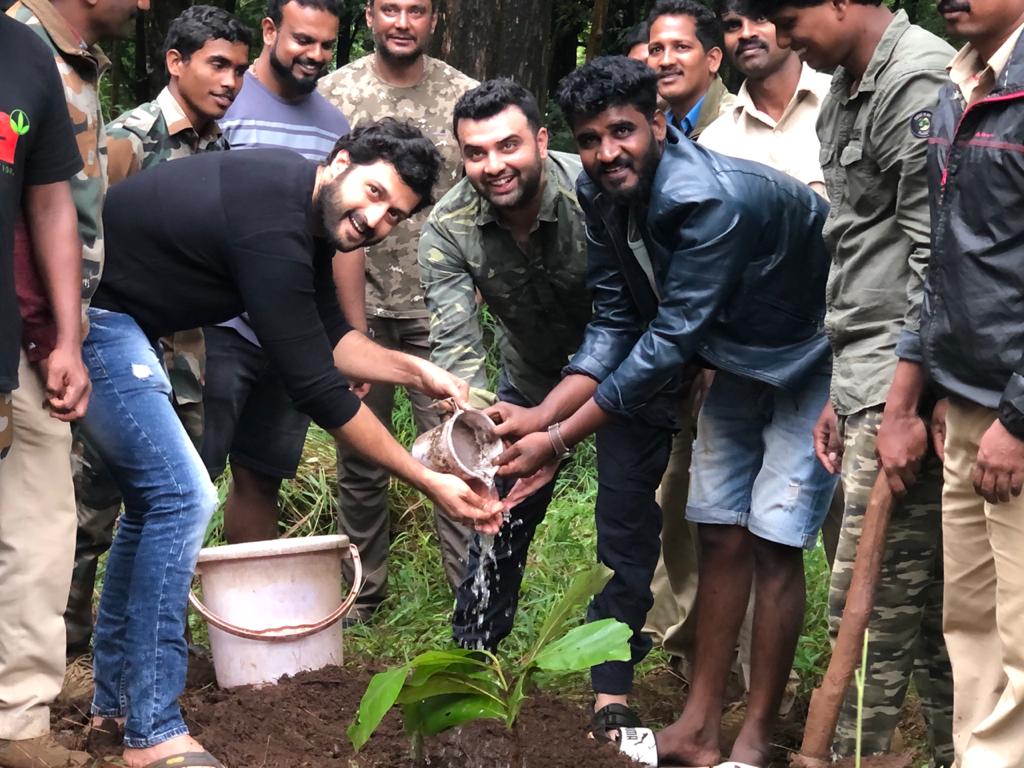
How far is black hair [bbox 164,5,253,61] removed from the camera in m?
5.04

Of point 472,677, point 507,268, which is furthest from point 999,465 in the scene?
point 507,268

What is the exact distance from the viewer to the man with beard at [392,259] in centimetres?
578

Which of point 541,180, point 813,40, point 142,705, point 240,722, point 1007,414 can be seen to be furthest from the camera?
point 541,180

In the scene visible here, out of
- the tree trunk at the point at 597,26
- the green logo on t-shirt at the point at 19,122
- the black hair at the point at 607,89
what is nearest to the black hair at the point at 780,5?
the black hair at the point at 607,89

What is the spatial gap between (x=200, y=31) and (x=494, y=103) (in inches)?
49.9

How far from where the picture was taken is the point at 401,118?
19.2 ft

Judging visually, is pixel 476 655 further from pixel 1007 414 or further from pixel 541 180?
pixel 1007 414

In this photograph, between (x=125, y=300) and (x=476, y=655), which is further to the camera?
(x=476, y=655)

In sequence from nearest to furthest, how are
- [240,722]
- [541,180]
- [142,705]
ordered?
[142,705], [240,722], [541,180]

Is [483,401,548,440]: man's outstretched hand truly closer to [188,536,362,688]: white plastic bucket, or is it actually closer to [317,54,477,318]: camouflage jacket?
[188,536,362,688]: white plastic bucket

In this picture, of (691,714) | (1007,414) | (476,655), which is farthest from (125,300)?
(1007,414)

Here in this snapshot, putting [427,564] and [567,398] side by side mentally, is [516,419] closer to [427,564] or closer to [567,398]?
[567,398]

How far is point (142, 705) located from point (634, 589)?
62.8 inches

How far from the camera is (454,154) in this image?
232 inches
